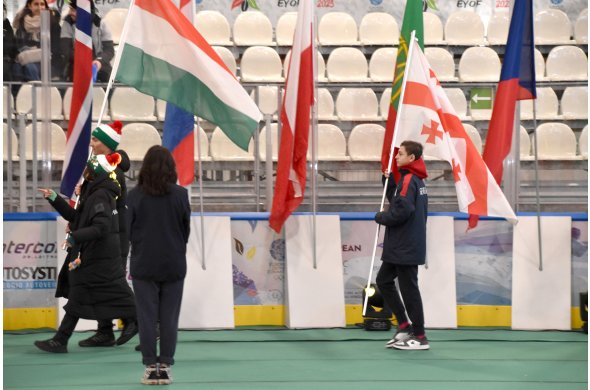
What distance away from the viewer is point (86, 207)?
24.6 feet

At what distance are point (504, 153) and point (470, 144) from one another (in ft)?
3.03

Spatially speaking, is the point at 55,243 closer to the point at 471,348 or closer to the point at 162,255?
the point at 162,255

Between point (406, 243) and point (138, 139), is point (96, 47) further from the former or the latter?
point (406, 243)

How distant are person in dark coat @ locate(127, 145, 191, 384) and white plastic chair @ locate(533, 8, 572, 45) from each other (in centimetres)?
843

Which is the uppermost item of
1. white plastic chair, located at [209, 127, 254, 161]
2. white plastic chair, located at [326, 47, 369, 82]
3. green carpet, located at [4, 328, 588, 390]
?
white plastic chair, located at [326, 47, 369, 82]

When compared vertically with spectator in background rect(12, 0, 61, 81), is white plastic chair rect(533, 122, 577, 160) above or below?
below

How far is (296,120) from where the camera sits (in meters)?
9.37

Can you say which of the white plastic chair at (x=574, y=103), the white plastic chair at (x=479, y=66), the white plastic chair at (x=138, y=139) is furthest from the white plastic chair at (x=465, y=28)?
the white plastic chair at (x=138, y=139)

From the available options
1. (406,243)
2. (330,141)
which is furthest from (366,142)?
(406,243)

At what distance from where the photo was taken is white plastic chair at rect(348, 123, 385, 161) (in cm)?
1071

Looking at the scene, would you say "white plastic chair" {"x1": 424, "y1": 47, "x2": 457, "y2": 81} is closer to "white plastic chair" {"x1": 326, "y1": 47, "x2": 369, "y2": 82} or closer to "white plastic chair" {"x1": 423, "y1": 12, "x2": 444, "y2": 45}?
"white plastic chair" {"x1": 423, "y1": 12, "x2": 444, "y2": 45}

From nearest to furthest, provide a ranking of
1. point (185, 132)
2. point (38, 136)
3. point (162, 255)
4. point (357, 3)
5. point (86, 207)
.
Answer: point (162, 255) → point (86, 207) → point (185, 132) → point (38, 136) → point (357, 3)

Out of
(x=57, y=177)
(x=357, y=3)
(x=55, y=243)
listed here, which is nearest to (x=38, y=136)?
(x=57, y=177)

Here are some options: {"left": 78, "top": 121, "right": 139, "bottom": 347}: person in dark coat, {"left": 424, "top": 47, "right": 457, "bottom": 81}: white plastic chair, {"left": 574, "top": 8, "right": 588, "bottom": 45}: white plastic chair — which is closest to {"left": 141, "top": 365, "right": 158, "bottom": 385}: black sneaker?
{"left": 78, "top": 121, "right": 139, "bottom": 347}: person in dark coat
